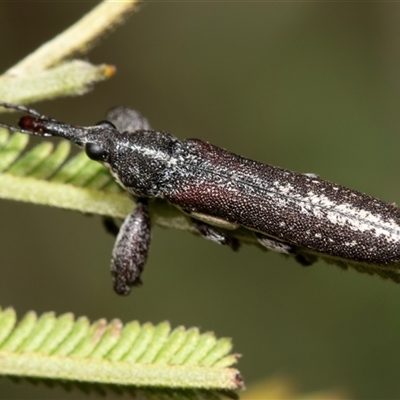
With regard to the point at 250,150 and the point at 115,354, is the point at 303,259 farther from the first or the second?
the point at 250,150

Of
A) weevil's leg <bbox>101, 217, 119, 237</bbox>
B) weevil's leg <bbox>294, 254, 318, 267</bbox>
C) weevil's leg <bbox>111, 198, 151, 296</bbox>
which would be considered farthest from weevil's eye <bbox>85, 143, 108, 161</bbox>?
weevil's leg <bbox>294, 254, 318, 267</bbox>

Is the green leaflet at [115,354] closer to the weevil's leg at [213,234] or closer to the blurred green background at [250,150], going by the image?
the weevil's leg at [213,234]

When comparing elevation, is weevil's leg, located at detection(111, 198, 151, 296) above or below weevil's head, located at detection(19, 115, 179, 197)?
below

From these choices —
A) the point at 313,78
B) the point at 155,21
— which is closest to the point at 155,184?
the point at 313,78

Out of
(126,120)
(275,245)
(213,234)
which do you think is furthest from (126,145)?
(275,245)

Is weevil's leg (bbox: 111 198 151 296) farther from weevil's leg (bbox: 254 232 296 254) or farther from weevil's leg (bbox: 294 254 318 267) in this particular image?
weevil's leg (bbox: 294 254 318 267)

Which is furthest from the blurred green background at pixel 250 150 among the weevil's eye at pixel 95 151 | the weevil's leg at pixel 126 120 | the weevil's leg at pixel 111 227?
the weevil's eye at pixel 95 151

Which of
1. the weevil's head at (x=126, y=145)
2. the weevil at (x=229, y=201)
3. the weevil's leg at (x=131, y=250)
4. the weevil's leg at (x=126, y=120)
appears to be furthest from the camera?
the weevil's leg at (x=126, y=120)
